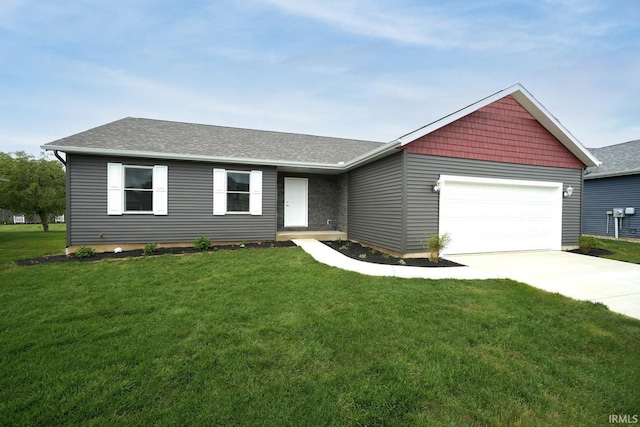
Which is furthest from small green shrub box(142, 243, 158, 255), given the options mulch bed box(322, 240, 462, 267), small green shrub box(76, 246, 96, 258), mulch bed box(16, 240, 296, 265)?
mulch bed box(322, 240, 462, 267)

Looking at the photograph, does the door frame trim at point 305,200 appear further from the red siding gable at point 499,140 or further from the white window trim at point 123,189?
the red siding gable at point 499,140

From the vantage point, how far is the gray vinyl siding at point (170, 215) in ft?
25.9

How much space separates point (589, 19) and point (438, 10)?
433 centimetres

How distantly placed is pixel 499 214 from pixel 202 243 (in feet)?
30.3

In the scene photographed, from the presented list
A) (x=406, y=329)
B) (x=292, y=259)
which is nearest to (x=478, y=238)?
(x=292, y=259)

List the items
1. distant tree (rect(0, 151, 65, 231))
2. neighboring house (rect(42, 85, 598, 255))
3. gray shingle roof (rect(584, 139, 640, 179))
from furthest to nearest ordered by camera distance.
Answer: distant tree (rect(0, 151, 65, 231)) < gray shingle roof (rect(584, 139, 640, 179)) < neighboring house (rect(42, 85, 598, 255))

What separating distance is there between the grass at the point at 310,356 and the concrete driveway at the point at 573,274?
0.67 m

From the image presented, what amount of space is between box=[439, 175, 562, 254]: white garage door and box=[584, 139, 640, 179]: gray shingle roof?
606 centimetres

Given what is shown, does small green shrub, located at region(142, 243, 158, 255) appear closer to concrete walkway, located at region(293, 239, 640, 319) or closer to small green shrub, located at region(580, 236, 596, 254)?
concrete walkway, located at region(293, 239, 640, 319)

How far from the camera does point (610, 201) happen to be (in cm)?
1270

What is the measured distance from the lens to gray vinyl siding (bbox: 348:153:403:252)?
7555mm

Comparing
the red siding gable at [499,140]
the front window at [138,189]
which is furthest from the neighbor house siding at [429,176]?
the front window at [138,189]

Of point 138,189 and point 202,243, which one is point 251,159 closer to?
point 202,243

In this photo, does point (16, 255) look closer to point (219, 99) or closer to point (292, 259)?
point (292, 259)
